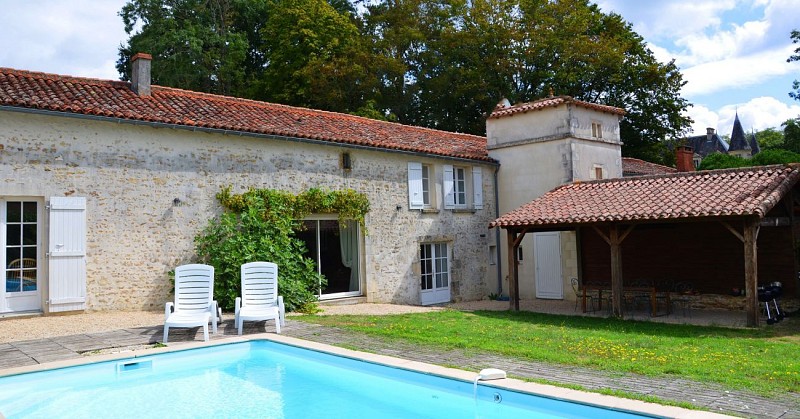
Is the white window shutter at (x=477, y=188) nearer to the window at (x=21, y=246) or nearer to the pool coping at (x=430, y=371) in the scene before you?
the pool coping at (x=430, y=371)

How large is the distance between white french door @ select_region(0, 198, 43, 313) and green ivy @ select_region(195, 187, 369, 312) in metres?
2.67

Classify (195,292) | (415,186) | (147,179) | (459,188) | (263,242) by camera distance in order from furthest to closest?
1. (459,188)
2. (415,186)
3. (263,242)
4. (147,179)
5. (195,292)

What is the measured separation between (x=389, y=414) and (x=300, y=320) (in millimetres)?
5001

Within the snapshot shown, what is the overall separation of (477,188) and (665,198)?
239 inches

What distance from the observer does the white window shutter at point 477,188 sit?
17203 millimetres

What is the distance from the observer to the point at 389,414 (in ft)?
18.8

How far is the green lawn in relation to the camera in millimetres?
6484

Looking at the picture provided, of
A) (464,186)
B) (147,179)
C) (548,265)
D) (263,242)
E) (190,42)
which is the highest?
(190,42)

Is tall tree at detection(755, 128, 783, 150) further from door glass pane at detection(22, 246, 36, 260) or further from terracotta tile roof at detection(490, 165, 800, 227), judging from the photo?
door glass pane at detection(22, 246, 36, 260)

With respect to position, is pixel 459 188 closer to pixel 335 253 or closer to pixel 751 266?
pixel 335 253

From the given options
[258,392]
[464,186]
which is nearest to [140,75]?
[258,392]

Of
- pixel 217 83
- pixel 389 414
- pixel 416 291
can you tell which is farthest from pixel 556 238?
pixel 217 83

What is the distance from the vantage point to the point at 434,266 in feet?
53.4

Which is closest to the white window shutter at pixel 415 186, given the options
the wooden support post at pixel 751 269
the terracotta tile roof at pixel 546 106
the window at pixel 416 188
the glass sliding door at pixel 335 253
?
the window at pixel 416 188
